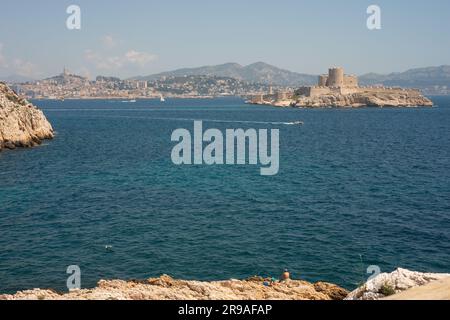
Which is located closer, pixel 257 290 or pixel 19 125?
pixel 257 290

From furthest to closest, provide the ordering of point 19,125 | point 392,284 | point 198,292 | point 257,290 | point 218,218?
point 19,125
point 218,218
point 257,290
point 198,292
point 392,284

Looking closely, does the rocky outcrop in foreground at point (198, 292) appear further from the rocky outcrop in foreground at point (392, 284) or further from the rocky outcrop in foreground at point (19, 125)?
the rocky outcrop in foreground at point (19, 125)

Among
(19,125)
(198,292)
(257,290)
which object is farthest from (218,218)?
(19,125)

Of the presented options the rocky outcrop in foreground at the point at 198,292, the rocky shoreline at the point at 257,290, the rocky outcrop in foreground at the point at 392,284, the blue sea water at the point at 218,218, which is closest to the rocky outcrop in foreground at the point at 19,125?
the blue sea water at the point at 218,218

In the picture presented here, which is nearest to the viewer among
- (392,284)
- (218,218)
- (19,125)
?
(392,284)

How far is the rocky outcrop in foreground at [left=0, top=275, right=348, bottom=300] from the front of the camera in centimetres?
1650

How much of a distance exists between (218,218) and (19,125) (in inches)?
2020

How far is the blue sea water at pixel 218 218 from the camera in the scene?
82.0 feet

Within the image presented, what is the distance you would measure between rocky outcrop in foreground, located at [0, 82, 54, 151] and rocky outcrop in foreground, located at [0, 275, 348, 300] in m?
55.7

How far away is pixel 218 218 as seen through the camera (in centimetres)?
3350

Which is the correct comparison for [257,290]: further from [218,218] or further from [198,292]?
[218,218]

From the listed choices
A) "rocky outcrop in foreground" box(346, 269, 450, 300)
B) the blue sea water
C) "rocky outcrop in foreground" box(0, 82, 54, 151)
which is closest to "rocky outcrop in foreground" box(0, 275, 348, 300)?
"rocky outcrop in foreground" box(346, 269, 450, 300)

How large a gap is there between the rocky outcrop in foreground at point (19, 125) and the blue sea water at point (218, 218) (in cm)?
684

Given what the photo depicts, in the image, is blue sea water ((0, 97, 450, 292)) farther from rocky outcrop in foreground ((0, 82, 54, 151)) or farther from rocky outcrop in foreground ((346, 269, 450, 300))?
rocky outcrop in foreground ((346, 269, 450, 300))
